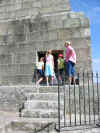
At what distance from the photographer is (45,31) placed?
360 inches

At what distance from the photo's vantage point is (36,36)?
30.3 ft

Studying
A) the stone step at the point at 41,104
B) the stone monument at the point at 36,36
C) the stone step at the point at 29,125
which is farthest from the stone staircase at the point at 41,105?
the stone monument at the point at 36,36

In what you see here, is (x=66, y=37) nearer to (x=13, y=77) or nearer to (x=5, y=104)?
(x=13, y=77)

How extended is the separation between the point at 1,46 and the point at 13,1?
2.56 m

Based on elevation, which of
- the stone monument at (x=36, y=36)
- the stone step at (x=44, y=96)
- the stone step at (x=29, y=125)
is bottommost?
the stone step at (x=29, y=125)

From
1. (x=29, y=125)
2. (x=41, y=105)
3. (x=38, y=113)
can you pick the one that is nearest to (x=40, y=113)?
(x=38, y=113)

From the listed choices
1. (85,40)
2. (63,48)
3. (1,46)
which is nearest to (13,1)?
(1,46)

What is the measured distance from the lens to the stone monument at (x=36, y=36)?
8.63 meters

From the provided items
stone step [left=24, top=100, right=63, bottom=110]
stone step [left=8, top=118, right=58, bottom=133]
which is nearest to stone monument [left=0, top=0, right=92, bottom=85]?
stone step [left=24, top=100, right=63, bottom=110]

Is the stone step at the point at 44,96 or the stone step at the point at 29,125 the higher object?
the stone step at the point at 44,96

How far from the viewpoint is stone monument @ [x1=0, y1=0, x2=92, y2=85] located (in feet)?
28.3

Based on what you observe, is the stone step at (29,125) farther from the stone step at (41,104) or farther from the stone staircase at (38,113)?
the stone step at (41,104)

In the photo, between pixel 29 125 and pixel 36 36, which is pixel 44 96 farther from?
pixel 36 36

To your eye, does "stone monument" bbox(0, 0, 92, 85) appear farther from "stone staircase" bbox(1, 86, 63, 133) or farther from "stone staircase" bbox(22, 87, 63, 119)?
"stone staircase" bbox(22, 87, 63, 119)
